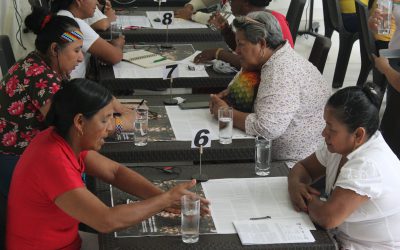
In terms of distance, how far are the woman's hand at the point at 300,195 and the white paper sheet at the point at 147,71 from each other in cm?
141

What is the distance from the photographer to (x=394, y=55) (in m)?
3.74

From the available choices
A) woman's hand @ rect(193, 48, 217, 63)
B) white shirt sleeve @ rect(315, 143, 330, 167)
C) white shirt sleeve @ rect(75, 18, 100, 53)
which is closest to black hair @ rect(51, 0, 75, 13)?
white shirt sleeve @ rect(75, 18, 100, 53)

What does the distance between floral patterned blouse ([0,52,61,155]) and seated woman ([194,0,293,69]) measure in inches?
49.2

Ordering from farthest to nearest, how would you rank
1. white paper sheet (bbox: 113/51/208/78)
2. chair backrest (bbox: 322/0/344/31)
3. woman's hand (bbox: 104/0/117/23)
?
chair backrest (bbox: 322/0/344/31)
woman's hand (bbox: 104/0/117/23)
white paper sheet (bbox: 113/51/208/78)

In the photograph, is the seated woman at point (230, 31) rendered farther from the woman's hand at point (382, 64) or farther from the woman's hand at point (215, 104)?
the woman's hand at point (215, 104)

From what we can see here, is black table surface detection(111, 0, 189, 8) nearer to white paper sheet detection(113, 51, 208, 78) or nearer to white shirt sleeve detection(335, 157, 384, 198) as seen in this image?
white paper sheet detection(113, 51, 208, 78)

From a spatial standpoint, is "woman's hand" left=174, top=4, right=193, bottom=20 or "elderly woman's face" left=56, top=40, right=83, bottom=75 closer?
"elderly woman's face" left=56, top=40, right=83, bottom=75

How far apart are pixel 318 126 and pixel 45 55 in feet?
4.02

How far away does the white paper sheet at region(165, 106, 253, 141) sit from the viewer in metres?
2.62

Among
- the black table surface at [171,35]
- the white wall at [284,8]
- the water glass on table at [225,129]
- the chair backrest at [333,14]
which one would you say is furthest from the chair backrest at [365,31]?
the white wall at [284,8]

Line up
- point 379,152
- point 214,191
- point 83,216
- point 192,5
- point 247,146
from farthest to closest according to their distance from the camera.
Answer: point 192,5 < point 247,146 < point 214,191 < point 379,152 < point 83,216

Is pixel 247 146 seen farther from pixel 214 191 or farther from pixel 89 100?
pixel 89 100

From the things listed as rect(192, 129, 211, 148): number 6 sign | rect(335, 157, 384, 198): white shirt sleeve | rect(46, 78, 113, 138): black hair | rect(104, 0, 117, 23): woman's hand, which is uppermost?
rect(46, 78, 113, 138): black hair

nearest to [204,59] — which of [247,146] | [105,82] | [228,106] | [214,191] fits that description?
[105,82]
